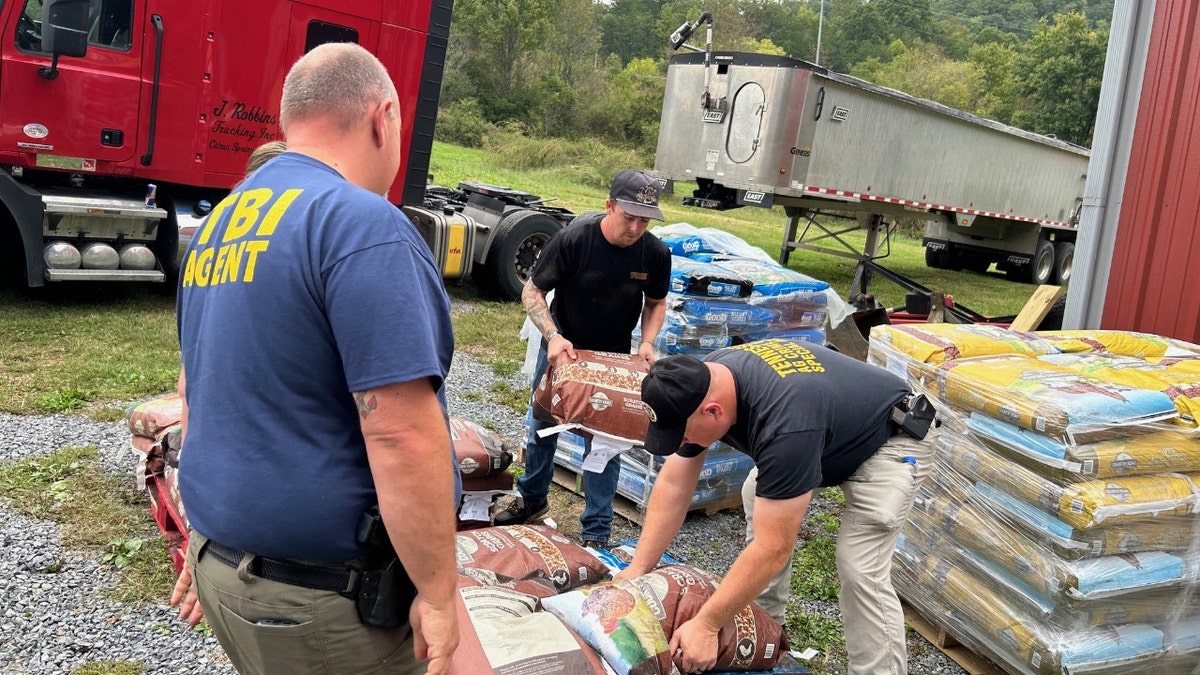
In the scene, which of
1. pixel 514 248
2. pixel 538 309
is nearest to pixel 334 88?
pixel 538 309

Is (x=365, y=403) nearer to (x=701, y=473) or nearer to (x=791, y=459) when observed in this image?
(x=791, y=459)

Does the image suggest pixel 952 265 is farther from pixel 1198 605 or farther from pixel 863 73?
pixel 863 73

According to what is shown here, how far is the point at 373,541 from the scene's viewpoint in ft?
5.51

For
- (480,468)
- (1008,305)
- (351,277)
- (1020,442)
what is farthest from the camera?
(1008,305)

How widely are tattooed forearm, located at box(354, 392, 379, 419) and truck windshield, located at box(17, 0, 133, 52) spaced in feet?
22.8

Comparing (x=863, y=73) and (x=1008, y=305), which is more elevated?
(x=863, y=73)

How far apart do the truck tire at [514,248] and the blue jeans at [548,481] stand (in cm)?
538

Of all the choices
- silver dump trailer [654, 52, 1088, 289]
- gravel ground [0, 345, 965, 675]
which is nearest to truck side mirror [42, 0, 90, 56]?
gravel ground [0, 345, 965, 675]

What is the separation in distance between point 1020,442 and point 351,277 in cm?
303

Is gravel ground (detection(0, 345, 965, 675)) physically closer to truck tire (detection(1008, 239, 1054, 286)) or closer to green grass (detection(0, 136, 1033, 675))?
green grass (detection(0, 136, 1033, 675))

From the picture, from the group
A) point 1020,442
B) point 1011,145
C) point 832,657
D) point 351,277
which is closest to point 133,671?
point 351,277

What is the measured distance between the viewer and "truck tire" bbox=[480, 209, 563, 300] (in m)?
9.93

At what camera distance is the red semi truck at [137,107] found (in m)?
6.93

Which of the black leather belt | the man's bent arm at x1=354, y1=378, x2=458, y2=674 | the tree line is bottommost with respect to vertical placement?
the black leather belt
